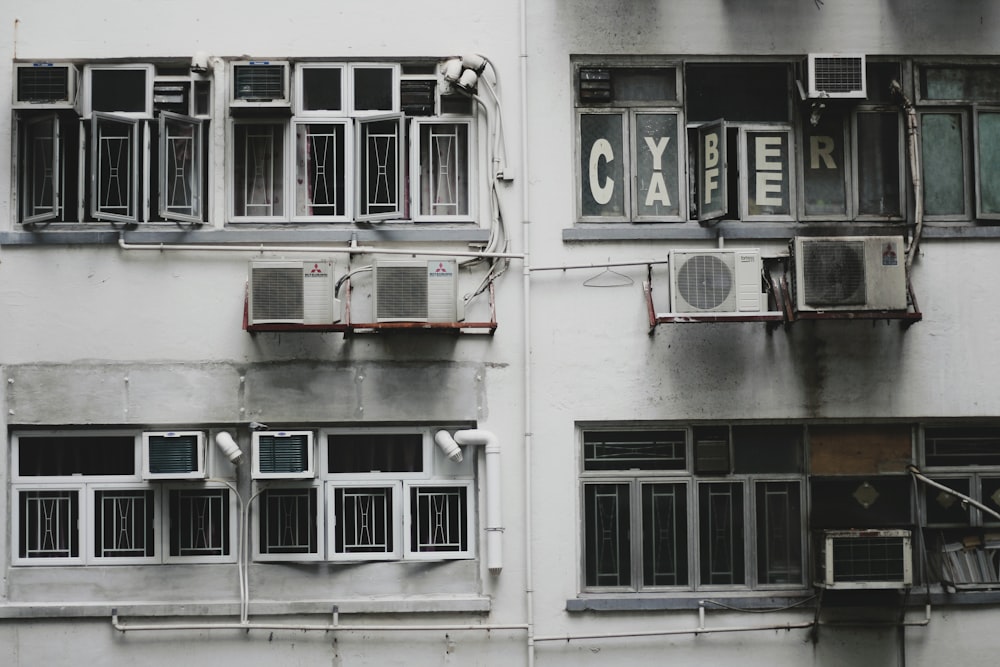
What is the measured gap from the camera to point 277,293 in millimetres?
9508

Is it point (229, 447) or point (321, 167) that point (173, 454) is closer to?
point (229, 447)

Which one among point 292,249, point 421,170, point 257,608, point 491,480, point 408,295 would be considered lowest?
point 257,608

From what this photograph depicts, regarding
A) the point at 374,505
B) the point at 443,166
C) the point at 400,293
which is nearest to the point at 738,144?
the point at 443,166

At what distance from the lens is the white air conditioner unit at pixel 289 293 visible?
31.1ft

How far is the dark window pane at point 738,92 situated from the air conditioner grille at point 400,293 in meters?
3.34

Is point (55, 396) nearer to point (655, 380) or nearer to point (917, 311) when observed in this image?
point (655, 380)

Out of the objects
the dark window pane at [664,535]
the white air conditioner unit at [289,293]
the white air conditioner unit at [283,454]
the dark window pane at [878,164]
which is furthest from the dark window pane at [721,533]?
the white air conditioner unit at [289,293]

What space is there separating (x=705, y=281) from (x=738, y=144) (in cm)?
168

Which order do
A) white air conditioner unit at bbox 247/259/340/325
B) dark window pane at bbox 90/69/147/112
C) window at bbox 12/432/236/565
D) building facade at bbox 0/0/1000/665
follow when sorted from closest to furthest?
1. white air conditioner unit at bbox 247/259/340/325
2. building facade at bbox 0/0/1000/665
3. window at bbox 12/432/236/565
4. dark window pane at bbox 90/69/147/112

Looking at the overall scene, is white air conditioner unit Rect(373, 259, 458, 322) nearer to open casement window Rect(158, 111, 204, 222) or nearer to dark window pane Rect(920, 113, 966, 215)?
open casement window Rect(158, 111, 204, 222)

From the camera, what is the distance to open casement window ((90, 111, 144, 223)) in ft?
32.4

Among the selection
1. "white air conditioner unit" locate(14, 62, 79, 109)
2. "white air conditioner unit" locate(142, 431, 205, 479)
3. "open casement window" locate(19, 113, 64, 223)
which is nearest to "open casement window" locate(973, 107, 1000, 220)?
"white air conditioner unit" locate(142, 431, 205, 479)

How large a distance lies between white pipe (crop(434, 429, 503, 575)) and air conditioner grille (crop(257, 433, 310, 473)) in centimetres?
133

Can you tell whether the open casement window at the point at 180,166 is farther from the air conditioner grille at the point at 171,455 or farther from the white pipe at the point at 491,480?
the white pipe at the point at 491,480
